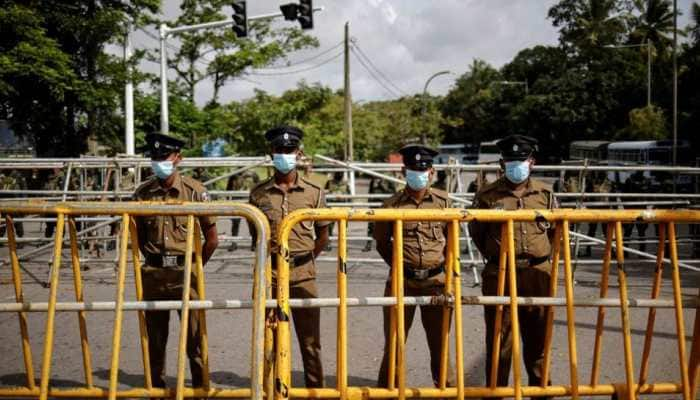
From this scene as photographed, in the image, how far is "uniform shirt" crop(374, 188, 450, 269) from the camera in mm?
4219

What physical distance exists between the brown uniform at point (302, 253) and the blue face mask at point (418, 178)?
689 mm

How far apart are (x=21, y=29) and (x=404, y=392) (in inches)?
570

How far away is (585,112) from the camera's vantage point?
43.8m

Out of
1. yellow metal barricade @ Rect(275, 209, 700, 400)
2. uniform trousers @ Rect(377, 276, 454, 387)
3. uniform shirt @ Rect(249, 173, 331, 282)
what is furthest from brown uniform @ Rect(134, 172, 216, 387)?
uniform trousers @ Rect(377, 276, 454, 387)

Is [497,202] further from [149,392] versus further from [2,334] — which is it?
[2,334]

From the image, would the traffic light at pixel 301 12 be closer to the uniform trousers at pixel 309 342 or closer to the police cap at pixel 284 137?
the police cap at pixel 284 137

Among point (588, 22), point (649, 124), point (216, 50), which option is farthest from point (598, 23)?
point (216, 50)

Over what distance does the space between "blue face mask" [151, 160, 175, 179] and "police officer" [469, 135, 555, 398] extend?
2.25m

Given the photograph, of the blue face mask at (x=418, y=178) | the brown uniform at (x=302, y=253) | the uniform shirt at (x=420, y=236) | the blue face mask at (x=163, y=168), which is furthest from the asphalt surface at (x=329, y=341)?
the blue face mask at (x=163, y=168)

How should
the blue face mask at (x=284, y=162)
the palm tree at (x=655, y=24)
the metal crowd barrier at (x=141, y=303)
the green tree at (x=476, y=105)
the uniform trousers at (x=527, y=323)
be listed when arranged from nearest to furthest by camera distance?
the metal crowd barrier at (x=141, y=303), the uniform trousers at (x=527, y=323), the blue face mask at (x=284, y=162), the palm tree at (x=655, y=24), the green tree at (x=476, y=105)

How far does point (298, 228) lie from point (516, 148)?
167 cm

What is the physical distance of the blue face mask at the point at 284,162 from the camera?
4.40 metres

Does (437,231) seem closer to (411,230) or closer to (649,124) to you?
(411,230)

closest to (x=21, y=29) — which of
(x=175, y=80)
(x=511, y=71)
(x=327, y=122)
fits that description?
(x=175, y=80)
